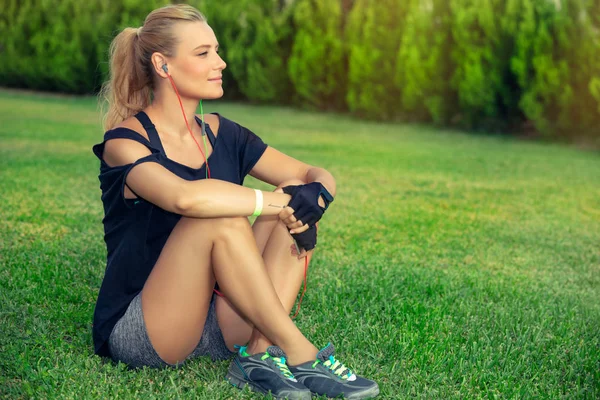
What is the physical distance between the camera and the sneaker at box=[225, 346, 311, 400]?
2924 mm

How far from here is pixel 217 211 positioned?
285cm

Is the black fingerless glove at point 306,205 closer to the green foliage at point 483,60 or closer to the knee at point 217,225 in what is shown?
the knee at point 217,225

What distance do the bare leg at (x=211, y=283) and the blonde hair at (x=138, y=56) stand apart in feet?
2.55

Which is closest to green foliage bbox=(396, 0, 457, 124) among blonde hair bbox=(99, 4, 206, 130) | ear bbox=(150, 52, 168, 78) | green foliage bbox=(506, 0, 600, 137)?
green foliage bbox=(506, 0, 600, 137)

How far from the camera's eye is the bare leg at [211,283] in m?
2.89

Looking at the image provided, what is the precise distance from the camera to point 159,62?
130 inches

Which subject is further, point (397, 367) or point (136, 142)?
point (397, 367)

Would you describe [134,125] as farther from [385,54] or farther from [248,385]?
[385,54]

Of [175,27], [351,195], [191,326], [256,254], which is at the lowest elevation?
[351,195]

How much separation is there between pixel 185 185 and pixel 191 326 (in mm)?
595

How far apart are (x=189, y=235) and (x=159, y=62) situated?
2.88 feet

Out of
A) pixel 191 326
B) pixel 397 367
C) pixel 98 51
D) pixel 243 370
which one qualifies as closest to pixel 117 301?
pixel 191 326

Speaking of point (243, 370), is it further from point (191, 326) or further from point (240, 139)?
point (240, 139)

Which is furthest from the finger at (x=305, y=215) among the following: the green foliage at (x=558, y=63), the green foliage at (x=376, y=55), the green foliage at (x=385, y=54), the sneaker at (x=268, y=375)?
the green foliage at (x=376, y=55)
